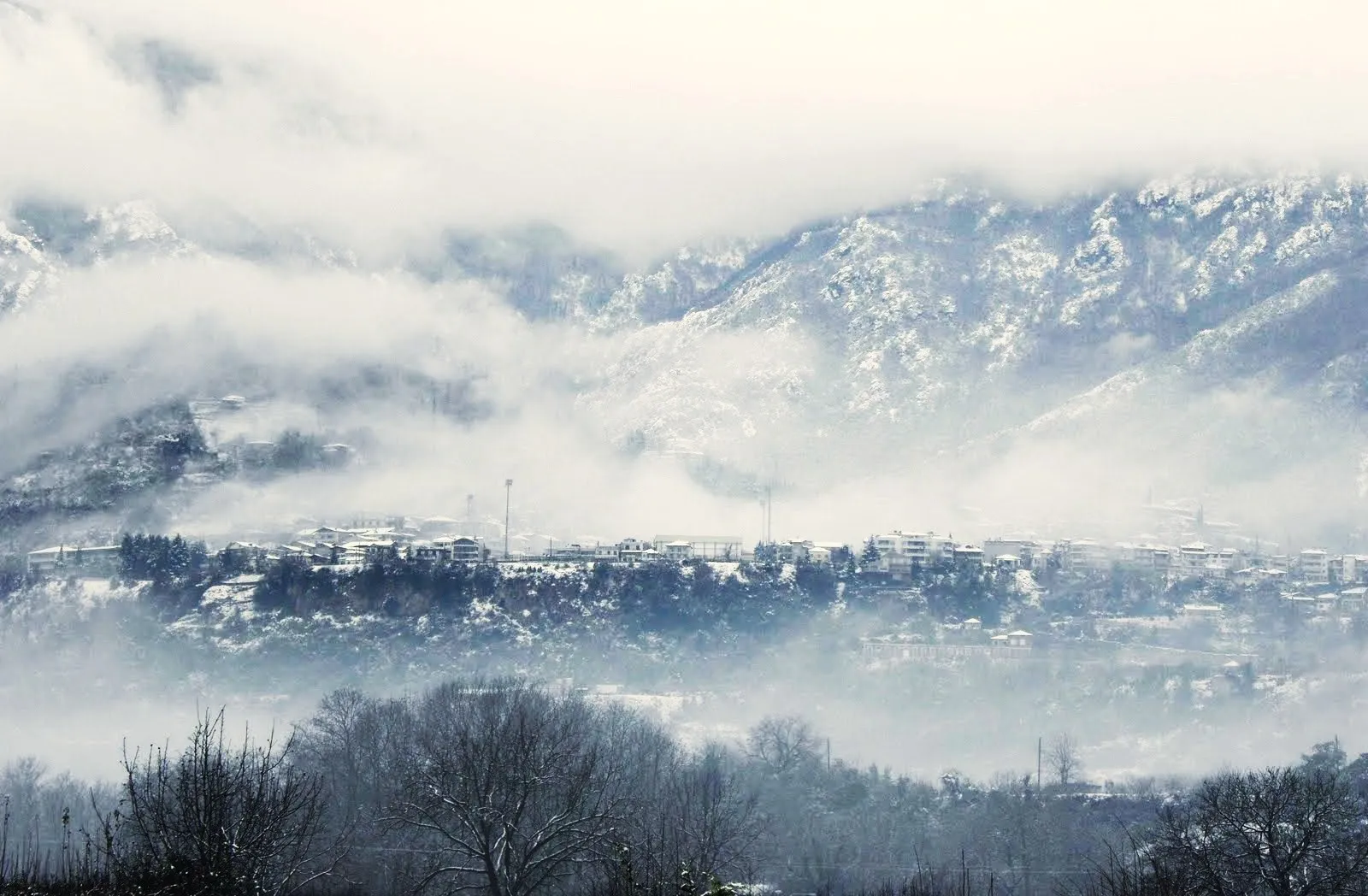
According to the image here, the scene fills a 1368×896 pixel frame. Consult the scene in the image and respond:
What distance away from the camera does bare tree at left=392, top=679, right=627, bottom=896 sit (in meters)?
78.4

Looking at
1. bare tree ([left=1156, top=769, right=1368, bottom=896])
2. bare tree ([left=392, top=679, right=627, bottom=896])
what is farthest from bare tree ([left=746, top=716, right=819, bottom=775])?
bare tree ([left=1156, top=769, right=1368, bottom=896])

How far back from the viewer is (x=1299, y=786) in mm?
109188

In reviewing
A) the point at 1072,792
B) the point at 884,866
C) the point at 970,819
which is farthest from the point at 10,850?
the point at 1072,792

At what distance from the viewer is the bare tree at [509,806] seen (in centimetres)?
7844

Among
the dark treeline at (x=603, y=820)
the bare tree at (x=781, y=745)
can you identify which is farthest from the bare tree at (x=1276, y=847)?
the bare tree at (x=781, y=745)

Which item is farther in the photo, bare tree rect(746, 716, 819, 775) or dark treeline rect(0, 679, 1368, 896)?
bare tree rect(746, 716, 819, 775)

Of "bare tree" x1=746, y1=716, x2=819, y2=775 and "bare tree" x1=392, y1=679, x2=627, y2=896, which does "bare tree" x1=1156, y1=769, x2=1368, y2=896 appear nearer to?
"bare tree" x1=392, y1=679, x2=627, y2=896

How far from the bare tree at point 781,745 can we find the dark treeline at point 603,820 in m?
0.39

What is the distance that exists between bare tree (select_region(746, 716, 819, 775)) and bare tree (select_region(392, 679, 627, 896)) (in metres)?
26.7

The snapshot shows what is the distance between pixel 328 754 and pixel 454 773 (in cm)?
5421

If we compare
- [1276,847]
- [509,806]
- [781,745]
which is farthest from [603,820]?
[781,745]

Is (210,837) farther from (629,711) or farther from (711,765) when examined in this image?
(629,711)

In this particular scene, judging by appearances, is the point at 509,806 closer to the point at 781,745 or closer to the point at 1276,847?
the point at 1276,847

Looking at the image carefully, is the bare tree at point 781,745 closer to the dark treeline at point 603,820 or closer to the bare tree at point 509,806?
the dark treeline at point 603,820
